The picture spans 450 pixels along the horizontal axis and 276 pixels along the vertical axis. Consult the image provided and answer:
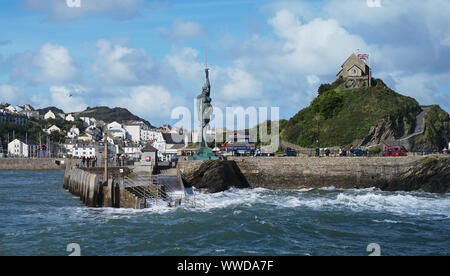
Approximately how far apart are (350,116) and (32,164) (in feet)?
209

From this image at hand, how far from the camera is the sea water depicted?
17484 mm

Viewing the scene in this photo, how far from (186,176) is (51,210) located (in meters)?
12.4

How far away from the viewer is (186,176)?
36.7m

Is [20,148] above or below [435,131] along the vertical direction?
below

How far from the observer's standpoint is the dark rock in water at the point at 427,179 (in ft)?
114

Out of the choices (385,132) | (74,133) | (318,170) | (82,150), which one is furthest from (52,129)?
(318,170)

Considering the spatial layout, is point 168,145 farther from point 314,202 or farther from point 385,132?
point 314,202

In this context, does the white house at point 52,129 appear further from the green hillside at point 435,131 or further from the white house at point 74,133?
the green hillside at point 435,131

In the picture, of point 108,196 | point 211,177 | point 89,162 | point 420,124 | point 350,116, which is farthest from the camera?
point 350,116

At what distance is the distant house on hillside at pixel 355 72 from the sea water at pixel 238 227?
47.5 meters

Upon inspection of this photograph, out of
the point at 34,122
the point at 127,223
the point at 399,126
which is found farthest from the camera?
the point at 34,122

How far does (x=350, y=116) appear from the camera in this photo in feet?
205

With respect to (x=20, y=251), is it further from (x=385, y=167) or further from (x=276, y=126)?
(x=276, y=126)
